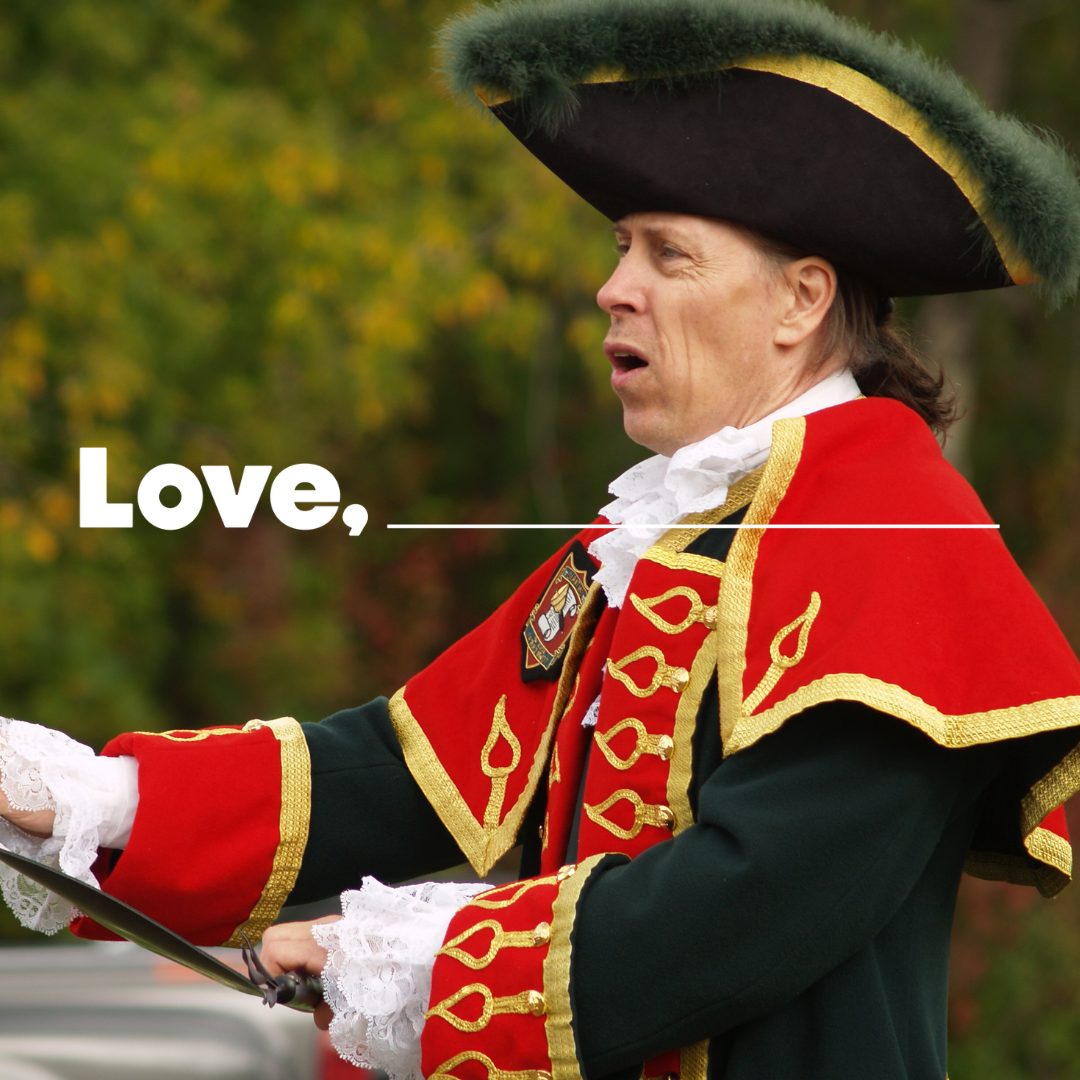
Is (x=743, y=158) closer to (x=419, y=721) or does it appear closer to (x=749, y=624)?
(x=749, y=624)

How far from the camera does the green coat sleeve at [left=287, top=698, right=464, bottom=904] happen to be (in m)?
2.20

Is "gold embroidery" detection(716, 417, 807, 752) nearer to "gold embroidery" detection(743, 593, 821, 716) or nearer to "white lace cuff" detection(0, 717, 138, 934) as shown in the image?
"gold embroidery" detection(743, 593, 821, 716)

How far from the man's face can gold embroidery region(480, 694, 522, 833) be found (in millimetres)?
468

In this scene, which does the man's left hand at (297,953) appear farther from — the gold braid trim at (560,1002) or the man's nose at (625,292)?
the man's nose at (625,292)

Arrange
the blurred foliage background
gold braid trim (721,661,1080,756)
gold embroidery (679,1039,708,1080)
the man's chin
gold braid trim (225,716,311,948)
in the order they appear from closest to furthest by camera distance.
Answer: gold braid trim (721,661,1080,756) → gold embroidery (679,1039,708,1080) → the man's chin → gold braid trim (225,716,311,948) → the blurred foliage background

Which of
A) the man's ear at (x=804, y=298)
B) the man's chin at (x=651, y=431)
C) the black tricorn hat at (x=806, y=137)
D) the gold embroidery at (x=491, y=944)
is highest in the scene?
the black tricorn hat at (x=806, y=137)

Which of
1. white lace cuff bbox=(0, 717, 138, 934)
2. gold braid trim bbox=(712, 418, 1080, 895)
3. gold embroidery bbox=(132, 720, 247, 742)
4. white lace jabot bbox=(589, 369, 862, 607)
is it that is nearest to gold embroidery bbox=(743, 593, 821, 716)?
gold braid trim bbox=(712, 418, 1080, 895)

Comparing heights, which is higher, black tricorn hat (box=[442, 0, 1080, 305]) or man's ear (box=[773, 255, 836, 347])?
black tricorn hat (box=[442, 0, 1080, 305])

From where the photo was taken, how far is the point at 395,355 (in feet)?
26.2

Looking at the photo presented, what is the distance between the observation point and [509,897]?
1.73 meters

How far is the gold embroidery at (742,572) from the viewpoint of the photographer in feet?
5.63

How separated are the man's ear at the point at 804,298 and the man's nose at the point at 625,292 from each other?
0.63ft

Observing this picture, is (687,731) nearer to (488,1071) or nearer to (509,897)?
(509,897)

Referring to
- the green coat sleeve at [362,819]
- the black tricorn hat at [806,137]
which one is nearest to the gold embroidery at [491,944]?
the green coat sleeve at [362,819]
